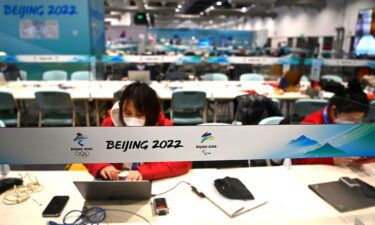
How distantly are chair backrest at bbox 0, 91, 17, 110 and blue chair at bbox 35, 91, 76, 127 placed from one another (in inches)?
11.8

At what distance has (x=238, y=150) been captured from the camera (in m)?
1.08

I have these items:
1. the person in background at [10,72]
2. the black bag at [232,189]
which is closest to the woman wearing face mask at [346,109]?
the black bag at [232,189]

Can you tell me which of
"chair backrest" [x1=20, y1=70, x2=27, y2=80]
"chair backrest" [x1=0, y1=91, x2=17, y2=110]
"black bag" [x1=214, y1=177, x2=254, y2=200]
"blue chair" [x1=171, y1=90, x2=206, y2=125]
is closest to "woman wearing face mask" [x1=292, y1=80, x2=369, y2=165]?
"black bag" [x1=214, y1=177, x2=254, y2=200]

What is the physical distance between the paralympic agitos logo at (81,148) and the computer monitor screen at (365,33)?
6.95m

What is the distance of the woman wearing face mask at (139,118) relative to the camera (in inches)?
61.7

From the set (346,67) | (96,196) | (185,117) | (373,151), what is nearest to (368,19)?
(346,67)

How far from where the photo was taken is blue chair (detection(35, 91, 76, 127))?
372 centimetres

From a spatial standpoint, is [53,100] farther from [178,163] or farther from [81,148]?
[81,148]

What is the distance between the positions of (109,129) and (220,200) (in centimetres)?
69

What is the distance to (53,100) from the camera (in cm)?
376

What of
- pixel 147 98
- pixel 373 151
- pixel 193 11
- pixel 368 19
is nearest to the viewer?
pixel 373 151

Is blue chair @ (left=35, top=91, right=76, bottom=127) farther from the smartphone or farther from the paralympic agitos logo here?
the paralympic agitos logo

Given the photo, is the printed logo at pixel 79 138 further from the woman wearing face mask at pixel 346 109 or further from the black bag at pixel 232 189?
the woman wearing face mask at pixel 346 109

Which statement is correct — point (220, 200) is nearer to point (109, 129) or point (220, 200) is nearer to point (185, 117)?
point (109, 129)
